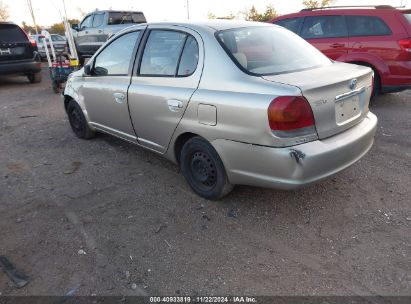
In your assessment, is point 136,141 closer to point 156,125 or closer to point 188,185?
point 156,125

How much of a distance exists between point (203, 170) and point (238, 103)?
34.8 inches

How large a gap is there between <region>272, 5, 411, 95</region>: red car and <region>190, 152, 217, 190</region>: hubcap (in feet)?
14.6

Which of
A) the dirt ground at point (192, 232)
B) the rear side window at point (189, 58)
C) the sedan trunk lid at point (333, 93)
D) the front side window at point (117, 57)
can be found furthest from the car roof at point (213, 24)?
the dirt ground at point (192, 232)

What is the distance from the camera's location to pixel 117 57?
4.21 metres

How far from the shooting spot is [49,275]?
2535mm

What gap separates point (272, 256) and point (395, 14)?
539 centimetres

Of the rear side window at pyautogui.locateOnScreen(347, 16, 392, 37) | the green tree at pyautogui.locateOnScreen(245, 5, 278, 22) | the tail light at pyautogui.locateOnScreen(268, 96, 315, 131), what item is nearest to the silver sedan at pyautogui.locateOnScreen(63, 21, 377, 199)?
the tail light at pyautogui.locateOnScreen(268, 96, 315, 131)

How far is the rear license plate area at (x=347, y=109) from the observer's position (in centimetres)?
292

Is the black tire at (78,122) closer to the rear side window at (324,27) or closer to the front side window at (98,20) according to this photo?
the rear side window at (324,27)

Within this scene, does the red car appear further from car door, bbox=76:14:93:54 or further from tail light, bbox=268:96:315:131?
car door, bbox=76:14:93:54

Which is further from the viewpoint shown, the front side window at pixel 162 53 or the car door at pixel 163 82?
the front side window at pixel 162 53

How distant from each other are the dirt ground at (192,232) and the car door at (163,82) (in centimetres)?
62

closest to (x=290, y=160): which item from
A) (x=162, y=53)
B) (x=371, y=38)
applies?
(x=162, y=53)

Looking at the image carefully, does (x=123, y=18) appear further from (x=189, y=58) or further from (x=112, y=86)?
(x=189, y=58)
